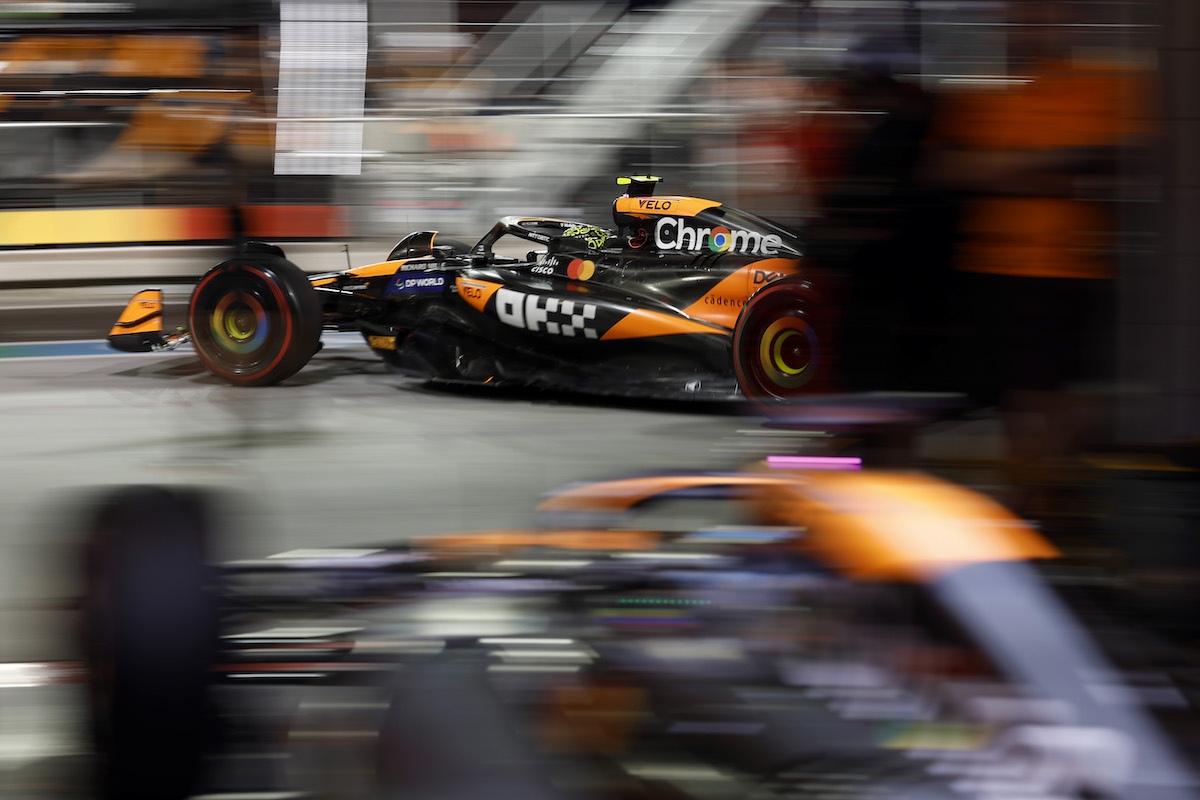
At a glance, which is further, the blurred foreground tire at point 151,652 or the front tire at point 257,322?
the front tire at point 257,322

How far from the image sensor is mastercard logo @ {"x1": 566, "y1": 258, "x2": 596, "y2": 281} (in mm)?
5727

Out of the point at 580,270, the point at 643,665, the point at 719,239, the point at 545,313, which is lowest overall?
Result: the point at 643,665

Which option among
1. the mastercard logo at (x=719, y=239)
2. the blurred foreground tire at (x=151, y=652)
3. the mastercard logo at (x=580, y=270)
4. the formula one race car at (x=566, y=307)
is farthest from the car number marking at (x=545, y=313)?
the blurred foreground tire at (x=151, y=652)

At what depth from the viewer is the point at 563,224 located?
6117 mm

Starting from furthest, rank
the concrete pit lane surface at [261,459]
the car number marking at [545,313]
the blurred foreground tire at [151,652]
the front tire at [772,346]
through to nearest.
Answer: the car number marking at [545,313]
the front tire at [772,346]
the concrete pit lane surface at [261,459]
the blurred foreground tire at [151,652]

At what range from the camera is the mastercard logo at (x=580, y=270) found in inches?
225

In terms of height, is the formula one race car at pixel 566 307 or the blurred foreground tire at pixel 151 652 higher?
the formula one race car at pixel 566 307

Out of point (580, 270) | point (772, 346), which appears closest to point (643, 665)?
point (772, 346)

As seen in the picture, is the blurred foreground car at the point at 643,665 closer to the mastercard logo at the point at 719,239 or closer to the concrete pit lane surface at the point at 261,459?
the concrete pit lane surface at the point at 261,459

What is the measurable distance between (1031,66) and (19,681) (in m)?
2.21

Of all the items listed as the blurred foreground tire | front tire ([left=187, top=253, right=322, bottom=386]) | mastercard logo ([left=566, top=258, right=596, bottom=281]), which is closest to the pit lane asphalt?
front tire ([left=187, top=253, right=322, bottom=386])

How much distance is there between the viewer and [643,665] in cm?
164

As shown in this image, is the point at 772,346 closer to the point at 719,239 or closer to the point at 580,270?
the point at 719,239

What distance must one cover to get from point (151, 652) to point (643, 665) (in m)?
0.66
